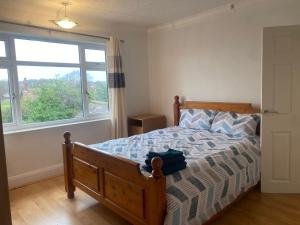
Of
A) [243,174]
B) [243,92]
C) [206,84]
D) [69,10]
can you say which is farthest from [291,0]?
[69,10]

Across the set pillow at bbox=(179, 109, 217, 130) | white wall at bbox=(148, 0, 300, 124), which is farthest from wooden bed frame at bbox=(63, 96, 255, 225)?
white wall at bbox=(148, 0, 300, 124)

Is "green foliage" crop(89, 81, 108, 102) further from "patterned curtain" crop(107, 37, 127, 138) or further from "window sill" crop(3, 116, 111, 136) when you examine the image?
"window sill" crop(3, 116, 111, 136)

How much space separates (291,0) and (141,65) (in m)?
2.58

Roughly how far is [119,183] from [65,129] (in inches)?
74.4

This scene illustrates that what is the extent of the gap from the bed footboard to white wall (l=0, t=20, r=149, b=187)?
845 mm

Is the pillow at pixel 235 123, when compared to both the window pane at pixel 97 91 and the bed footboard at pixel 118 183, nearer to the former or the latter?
the bed footboard at pixel 118 183

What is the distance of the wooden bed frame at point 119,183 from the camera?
5.82ft

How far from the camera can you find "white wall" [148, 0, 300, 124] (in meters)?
3.24

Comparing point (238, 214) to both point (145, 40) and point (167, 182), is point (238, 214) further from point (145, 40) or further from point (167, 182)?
point (145, 40)

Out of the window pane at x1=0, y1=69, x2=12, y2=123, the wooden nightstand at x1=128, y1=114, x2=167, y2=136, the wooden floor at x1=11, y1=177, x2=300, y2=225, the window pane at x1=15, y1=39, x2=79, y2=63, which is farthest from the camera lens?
the wooden nightstand at x1=128, y1=114, x2=167, y2=136

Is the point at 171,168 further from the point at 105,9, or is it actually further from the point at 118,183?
the point at 105,9

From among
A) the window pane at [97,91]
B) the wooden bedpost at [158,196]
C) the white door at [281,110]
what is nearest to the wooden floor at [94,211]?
the white door at [281,110]

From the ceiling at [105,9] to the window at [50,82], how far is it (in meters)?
0.33

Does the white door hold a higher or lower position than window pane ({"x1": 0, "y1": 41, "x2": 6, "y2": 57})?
lower
